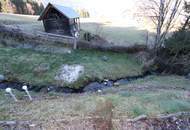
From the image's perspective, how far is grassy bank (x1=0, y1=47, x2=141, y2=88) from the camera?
19.0m

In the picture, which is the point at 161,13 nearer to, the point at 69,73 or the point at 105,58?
the point at 105,58

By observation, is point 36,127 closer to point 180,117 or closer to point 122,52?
point 180,117

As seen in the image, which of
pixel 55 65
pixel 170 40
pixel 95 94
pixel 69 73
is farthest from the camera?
pixel 170 40

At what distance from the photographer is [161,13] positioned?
2284 cm

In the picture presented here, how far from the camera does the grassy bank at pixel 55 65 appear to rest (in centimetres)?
1902

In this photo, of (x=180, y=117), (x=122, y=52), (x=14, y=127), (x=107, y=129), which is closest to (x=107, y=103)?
(x=107, y=129)

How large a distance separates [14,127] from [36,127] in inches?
30.9

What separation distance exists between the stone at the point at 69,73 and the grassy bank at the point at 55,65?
312 mm

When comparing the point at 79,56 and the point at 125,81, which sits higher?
the point at 79,56

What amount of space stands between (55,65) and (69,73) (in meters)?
1.54

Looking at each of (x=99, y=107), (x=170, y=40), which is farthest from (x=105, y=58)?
(x=99, y=107)

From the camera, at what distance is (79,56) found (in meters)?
22.8

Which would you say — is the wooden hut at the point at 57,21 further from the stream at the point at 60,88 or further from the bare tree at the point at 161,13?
the stream at the point at 60,88

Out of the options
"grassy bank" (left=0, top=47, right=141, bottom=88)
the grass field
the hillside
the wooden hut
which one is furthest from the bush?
the hillside
